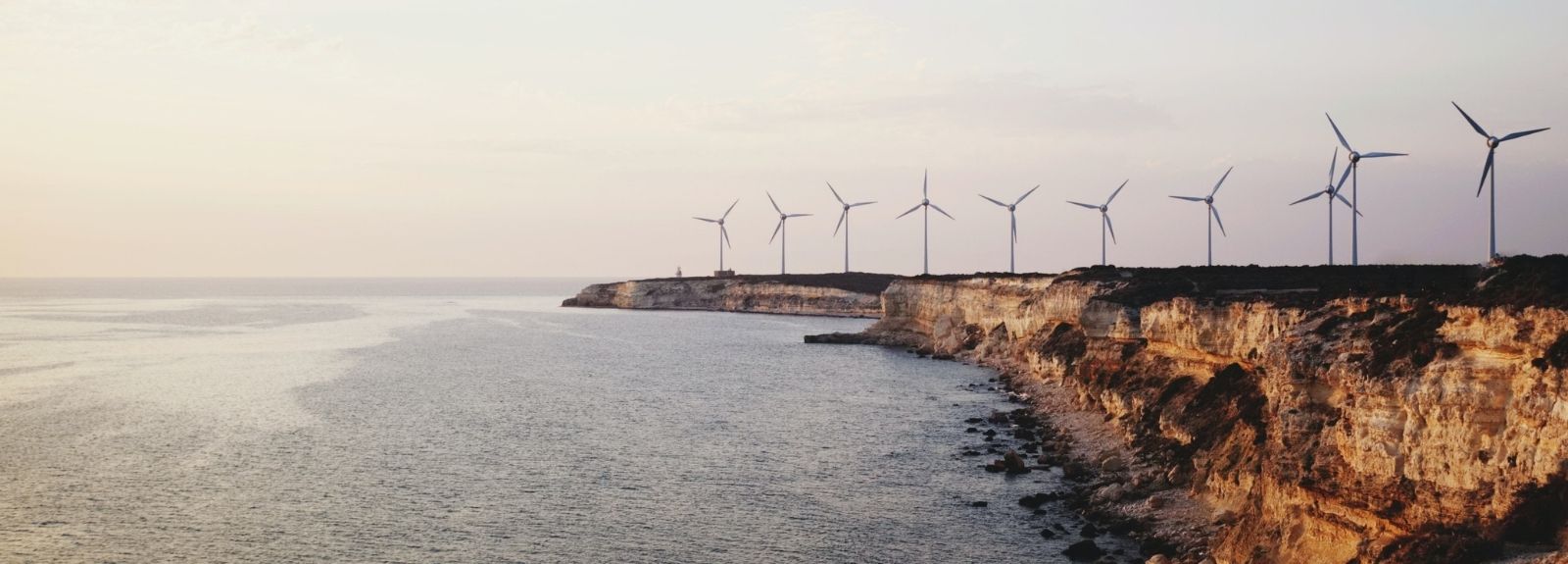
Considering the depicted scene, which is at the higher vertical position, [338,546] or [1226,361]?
[1226,361]

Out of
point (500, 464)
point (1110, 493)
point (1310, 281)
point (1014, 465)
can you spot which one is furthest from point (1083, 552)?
point (1310, 281)

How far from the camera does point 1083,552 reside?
2998 cm

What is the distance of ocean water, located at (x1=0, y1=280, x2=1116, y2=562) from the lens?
32.4 meters

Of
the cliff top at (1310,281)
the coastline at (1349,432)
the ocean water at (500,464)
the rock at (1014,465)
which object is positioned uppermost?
the cliff top at (1310,281)

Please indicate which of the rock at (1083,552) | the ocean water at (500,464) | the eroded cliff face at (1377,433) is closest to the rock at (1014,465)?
the ocean water at (500,464)

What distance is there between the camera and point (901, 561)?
30547mm

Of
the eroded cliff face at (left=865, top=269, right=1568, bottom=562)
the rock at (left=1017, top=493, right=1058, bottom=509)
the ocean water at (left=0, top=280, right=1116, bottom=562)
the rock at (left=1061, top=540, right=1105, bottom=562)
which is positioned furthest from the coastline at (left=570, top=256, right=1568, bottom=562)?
the ocean water at (left=0, top=280, right=1116, bottom=562)

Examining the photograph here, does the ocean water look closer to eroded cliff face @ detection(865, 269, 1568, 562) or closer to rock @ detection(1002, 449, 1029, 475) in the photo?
rock @ detection(1002, 449, 1029, 475)

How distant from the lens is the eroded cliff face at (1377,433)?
746 inches

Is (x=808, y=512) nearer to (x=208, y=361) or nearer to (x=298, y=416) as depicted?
(x=298, y=416)

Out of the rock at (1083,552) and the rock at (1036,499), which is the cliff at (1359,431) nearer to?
the rock at (1036,499)

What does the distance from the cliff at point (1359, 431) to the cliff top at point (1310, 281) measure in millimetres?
384

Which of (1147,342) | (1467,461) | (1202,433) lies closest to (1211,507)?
(1202,433)

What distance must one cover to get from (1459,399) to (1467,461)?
1237 mm
